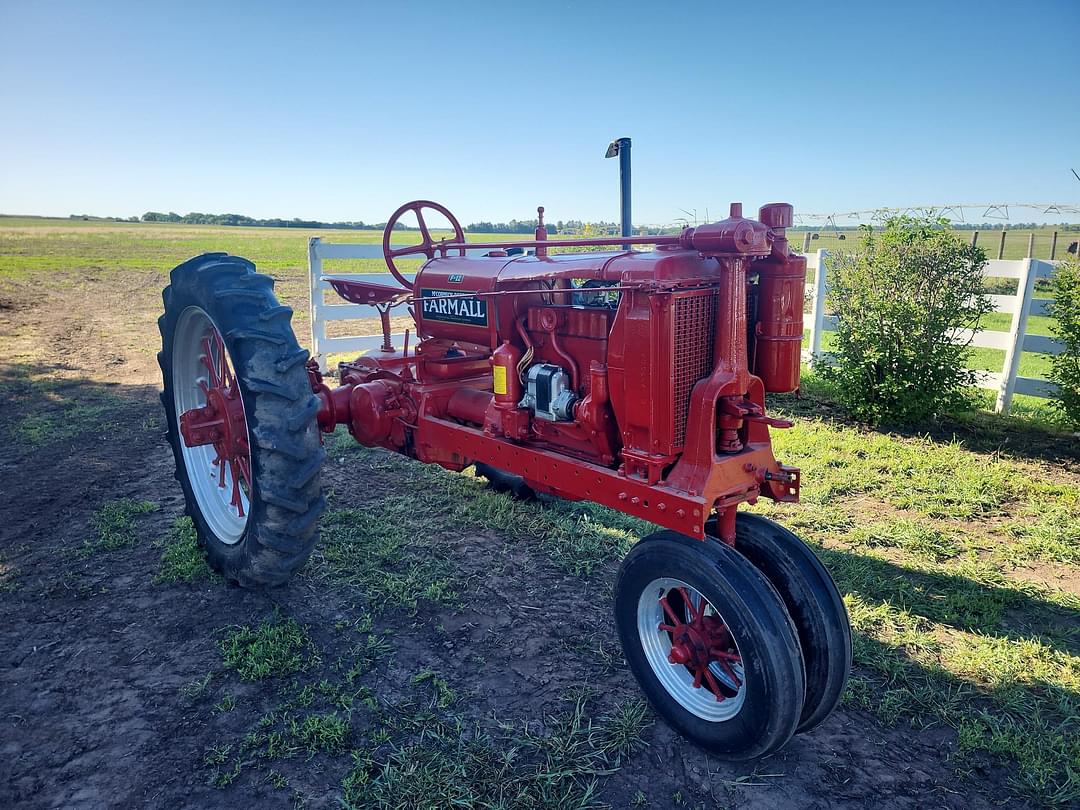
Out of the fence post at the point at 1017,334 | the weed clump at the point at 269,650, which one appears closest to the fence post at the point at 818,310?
the fence post at the point at 1017,334

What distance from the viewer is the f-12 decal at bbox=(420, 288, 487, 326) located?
Answer: 364cm

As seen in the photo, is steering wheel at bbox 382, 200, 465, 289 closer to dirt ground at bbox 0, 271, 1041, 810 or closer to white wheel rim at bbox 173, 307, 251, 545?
white wheel rim at bbox 173, 307, 251, 545

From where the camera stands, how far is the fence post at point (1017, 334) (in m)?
6.26

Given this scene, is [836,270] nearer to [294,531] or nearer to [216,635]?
[294,531]

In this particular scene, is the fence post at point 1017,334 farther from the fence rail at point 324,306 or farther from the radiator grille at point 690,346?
the fence rail at point 324,306

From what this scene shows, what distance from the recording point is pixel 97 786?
233cm

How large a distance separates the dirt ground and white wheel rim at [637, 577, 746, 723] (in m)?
0.16

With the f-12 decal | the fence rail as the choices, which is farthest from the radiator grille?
the fence rail

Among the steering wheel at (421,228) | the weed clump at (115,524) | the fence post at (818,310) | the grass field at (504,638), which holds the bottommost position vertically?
the grass field at (504,638)

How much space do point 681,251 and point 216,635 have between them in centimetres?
263

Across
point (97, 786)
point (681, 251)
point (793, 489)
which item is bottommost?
point (97, 786)

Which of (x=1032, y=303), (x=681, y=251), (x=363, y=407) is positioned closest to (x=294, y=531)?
(x=363, y=407)

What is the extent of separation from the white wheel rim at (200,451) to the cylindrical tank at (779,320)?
2.73 meters

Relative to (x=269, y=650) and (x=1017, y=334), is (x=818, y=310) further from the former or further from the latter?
(x=269, y=650)
